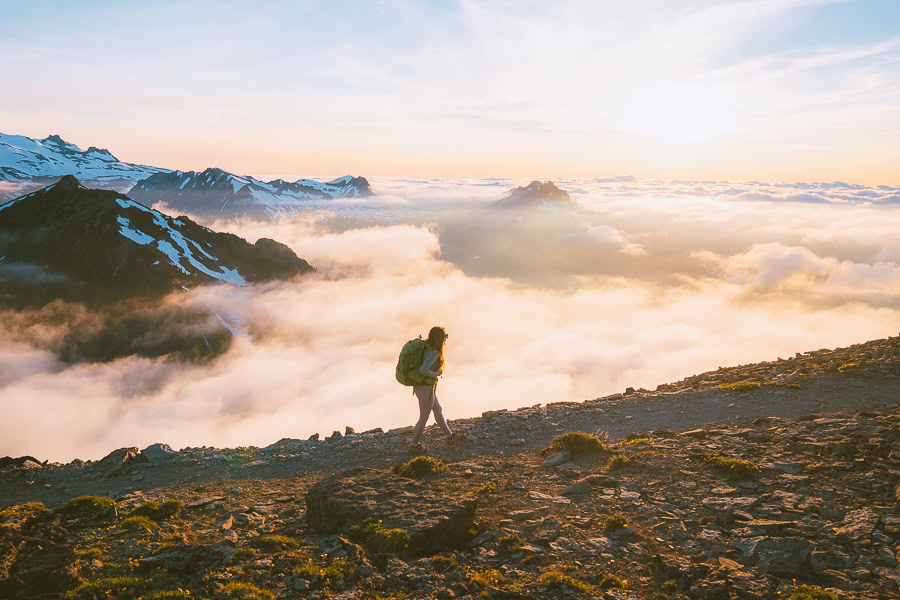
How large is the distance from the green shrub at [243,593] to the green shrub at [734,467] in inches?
421

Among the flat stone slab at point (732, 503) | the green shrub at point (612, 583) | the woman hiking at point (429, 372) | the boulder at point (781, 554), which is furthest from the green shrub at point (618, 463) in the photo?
the woman hiking at point (429, 372)

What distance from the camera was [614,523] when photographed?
9.90m

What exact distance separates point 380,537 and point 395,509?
893 millimetres

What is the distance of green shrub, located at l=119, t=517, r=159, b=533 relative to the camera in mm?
10180

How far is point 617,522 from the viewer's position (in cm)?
989

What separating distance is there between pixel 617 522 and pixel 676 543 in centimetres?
117

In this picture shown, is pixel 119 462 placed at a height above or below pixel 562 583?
below

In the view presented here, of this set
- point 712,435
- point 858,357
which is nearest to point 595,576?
point 712,435

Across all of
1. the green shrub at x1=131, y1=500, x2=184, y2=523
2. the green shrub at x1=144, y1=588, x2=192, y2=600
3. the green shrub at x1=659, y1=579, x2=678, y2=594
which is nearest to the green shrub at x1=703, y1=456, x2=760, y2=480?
the green shrub at x1=659, y1=579, x2=678, y2=594

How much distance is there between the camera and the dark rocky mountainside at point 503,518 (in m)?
7.77

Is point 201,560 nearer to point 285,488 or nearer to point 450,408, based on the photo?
point 285,488

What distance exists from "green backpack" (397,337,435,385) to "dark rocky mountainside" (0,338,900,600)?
108 inches

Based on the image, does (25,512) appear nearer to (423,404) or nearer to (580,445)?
(423,404)

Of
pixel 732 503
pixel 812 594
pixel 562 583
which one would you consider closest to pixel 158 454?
pixel 562 583
